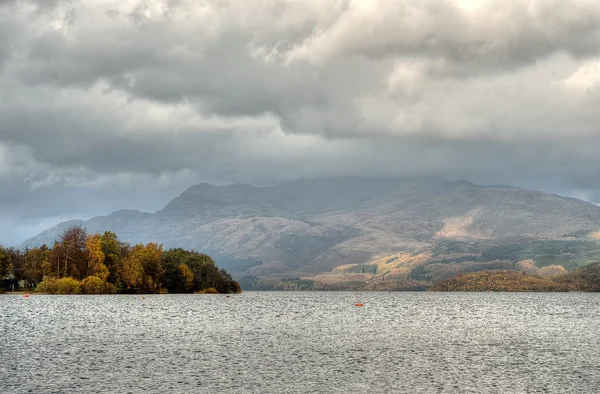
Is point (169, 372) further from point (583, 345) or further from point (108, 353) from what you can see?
point (583, 345)

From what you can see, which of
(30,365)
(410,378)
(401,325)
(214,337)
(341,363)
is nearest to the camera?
(410,378)

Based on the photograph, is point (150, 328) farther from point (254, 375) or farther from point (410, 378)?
point (410, 378)

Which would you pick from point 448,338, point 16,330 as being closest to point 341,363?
point 448,338

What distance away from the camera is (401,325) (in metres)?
149

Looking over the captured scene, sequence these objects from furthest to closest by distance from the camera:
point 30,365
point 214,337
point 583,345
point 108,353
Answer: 1. point 214,337
2. point 583,345
3. point 108,353
4. point 30,365

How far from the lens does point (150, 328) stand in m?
130

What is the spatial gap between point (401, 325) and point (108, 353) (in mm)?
82065

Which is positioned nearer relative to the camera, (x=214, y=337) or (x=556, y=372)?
(x=556, y=372)

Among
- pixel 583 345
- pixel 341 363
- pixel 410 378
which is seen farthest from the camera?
pixel 583 345

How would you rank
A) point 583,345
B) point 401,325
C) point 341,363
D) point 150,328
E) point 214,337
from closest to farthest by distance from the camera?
point 341,363 < point 583,345 < point 214,337 < point 150,328 < point 401,325

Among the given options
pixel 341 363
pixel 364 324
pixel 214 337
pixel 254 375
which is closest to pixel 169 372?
pixel 254 375

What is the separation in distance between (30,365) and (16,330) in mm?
50018

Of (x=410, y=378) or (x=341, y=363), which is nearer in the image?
(x=410, y=378)

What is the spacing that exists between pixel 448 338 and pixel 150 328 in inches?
2476
